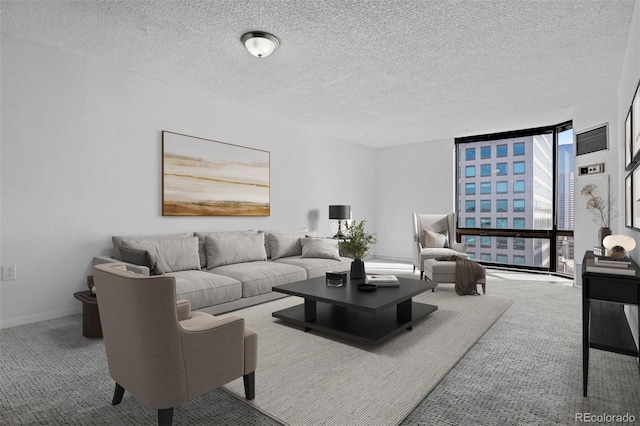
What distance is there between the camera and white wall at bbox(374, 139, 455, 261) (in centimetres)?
739

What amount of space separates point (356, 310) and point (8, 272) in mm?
3254

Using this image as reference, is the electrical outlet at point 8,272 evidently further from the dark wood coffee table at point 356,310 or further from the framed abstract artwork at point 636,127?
the framed abstract artwork at point 636,127

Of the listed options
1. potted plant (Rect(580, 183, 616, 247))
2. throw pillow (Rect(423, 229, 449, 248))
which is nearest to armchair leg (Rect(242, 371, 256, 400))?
throw pillow (Rect(423, 229, 449, 248))

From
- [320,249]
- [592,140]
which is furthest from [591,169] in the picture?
[320,249]

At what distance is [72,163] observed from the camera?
3586 millimetres

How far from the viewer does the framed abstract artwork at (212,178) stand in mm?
4395

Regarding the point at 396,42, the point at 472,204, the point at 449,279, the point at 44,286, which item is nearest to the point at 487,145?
the point at 472,204

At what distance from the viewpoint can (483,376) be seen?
7.63 ft

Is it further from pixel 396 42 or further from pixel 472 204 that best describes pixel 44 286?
pixel 472 204

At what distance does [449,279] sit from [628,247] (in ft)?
7.53

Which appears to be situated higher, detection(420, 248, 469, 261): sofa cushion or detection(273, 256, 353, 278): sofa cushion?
detection(420, 248, 469, 261): sofa cushion

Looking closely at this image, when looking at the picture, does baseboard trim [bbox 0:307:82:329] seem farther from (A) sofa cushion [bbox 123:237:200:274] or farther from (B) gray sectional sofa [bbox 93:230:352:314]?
(A) sofa cushion [bbox 123:237:200:274]

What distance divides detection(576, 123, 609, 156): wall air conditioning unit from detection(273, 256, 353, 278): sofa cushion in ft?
12.5

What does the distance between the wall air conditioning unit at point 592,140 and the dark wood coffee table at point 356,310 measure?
3425mm
